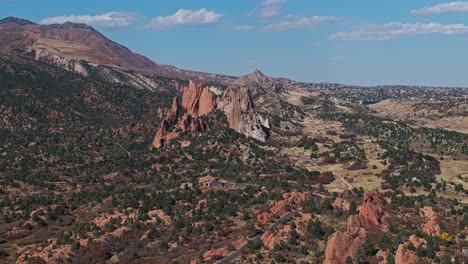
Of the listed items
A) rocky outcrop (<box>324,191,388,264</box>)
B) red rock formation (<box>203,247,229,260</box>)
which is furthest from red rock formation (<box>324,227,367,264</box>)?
red rock formation (<box>203,247,229,260</box>)

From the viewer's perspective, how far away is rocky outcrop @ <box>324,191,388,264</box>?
81.9 meters

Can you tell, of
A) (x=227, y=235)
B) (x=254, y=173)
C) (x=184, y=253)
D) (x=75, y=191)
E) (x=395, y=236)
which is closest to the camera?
(x=395, y=236)

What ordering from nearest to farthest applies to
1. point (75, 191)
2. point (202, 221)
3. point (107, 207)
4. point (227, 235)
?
1. point (227, 235)
2. point (202, 221)
3. point (107, 207)
4. point (75, 191)

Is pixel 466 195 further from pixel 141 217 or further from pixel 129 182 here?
pixel 129 182

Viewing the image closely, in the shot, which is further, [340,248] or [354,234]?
[354,234]

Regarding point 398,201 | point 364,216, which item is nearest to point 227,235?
point 364,216

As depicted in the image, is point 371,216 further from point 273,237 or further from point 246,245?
point 246,245

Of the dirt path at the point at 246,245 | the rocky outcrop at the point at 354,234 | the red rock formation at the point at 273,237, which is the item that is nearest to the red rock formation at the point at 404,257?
the rocky outcrop at the point at 354,234

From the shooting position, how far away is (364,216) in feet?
340

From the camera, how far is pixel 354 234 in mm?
87000

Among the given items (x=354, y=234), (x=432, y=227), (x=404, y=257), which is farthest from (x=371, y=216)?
(x=404, y=257)

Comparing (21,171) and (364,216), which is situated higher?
(364,216)

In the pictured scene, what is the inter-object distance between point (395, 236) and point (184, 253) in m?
35.8

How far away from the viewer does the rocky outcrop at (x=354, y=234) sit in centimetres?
8194
